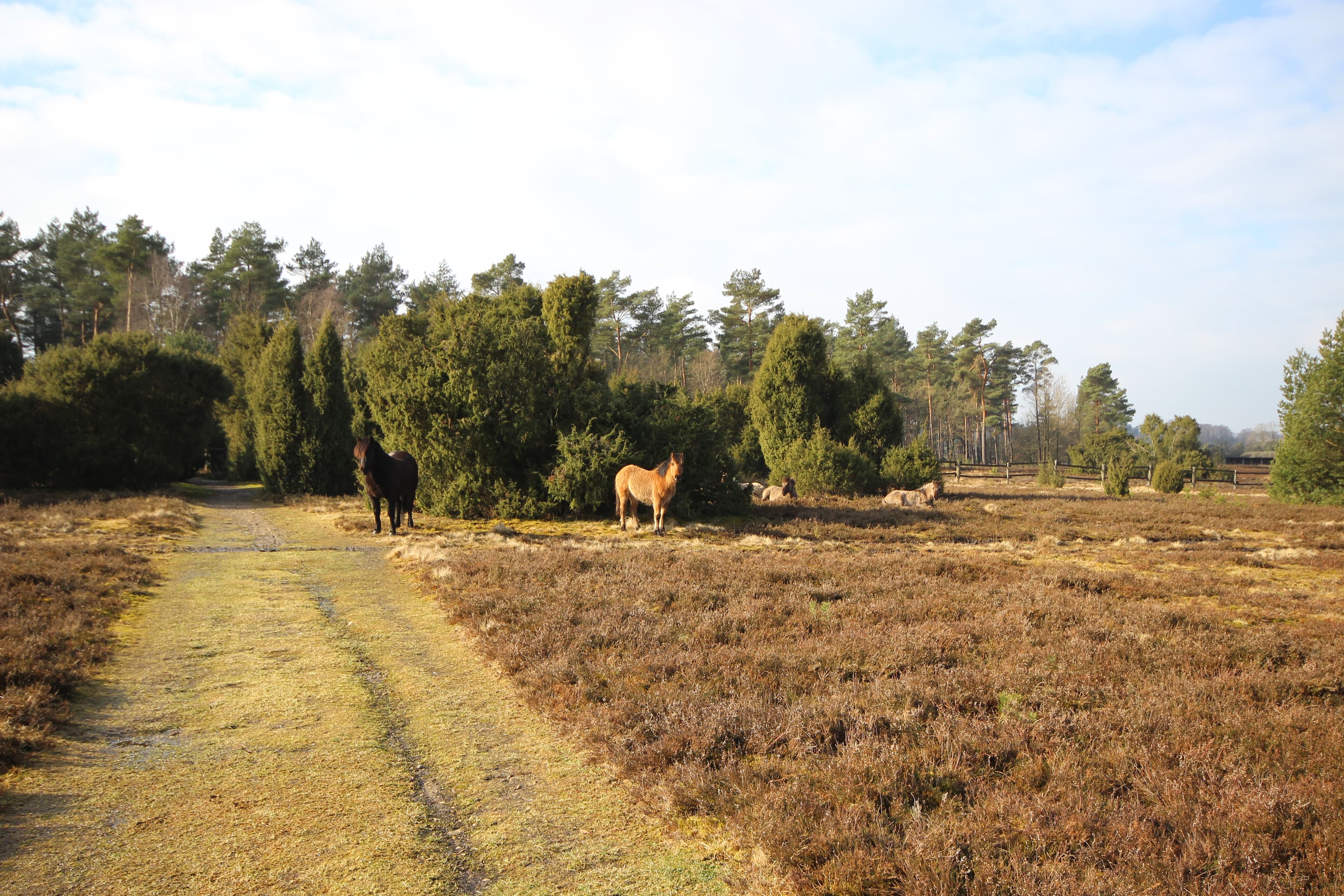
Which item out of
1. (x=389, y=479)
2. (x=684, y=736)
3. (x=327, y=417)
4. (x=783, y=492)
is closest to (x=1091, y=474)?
(x=783, y=492)

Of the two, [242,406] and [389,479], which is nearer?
[389,479]

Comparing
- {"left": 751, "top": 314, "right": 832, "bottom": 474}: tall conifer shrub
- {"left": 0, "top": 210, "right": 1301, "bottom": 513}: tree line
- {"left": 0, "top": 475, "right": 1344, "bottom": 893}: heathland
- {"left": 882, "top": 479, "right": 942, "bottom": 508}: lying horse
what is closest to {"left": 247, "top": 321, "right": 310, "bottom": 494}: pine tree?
{"left": 0, "top": 210, "right": 1301, "bottom": 513}: tree line

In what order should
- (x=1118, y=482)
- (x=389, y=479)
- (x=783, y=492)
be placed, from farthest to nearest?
(x=1118, y=482)
(x=783, y=492)
(x=389, y=479)

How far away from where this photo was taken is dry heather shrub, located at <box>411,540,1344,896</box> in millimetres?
3053

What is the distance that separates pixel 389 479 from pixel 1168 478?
3808cm

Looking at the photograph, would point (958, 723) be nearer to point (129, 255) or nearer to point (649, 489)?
point (649, 489)

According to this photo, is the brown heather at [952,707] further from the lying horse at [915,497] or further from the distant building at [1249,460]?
the distant building at [1249,460]

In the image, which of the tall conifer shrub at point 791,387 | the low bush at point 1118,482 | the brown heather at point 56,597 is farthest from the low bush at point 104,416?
the low bush at point 1118,482

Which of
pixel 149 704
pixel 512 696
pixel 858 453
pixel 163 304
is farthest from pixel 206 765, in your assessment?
pixel 163 304

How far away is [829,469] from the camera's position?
25.8 meters

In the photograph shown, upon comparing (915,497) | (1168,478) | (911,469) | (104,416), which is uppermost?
(104,416)

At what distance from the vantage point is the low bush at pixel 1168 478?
1391 inches

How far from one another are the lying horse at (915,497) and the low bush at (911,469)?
655 mm

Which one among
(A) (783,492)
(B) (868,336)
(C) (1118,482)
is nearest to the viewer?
(A) (783,492)
